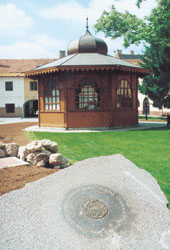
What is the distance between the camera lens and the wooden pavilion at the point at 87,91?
16.4 metres

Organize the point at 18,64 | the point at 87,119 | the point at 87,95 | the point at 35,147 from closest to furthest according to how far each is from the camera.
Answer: the point at 35,147, the point at 87,95, the point at 87,119, the point at 18,64

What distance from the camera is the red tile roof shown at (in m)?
39.9

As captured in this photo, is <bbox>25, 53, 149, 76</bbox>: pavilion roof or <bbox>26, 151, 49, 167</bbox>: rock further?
<bbox>25, 53, 149, 76</bbox>: pavilion roof

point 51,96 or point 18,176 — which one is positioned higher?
point 51,96

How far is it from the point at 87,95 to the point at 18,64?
28.1 m

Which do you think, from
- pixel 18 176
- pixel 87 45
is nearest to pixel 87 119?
pixel 87 45

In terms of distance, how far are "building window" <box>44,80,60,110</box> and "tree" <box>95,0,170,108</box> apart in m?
8.90

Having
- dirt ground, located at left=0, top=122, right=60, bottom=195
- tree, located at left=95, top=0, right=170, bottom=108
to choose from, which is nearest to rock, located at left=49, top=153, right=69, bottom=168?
Answer: dirt ground, located at left=0, top=122, right=60, bottom=195

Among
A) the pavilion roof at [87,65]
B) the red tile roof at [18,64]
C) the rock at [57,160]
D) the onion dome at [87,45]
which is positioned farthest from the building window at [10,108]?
the rock at [57,160]

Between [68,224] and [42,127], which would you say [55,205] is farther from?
[42,127]

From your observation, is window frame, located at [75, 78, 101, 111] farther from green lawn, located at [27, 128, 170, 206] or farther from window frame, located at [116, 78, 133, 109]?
green lawn, located at [27, 128, 170, 206]

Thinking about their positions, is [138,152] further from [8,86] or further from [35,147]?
[8,86]

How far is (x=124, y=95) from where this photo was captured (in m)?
17.7

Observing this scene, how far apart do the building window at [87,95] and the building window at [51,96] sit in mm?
1420
